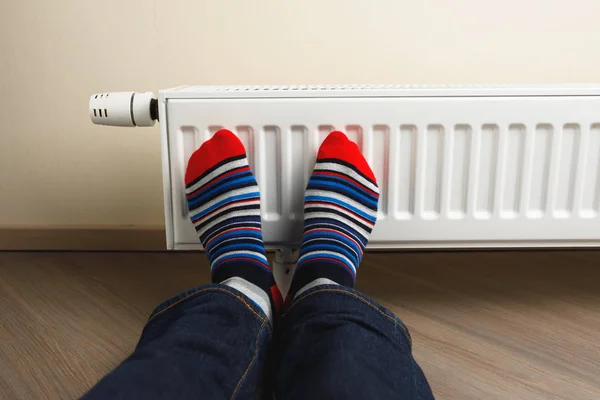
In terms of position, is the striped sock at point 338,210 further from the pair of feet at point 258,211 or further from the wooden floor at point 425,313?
the wooden floor at point 425,313

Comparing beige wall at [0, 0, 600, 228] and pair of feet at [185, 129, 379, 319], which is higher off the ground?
beige wall at [0, 0, 600, 228]

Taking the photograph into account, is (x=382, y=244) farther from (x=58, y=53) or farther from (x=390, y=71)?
(x=58, y=53)

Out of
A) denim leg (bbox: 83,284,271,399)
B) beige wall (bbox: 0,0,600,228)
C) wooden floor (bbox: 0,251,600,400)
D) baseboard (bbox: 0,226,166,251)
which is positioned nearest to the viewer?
denim leg (bbox: 83,284,271,399)

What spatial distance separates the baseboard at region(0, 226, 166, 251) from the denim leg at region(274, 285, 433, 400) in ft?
1.58

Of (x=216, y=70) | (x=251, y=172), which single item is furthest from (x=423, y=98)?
(x=216, y=70)

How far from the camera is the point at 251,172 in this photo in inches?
25.7

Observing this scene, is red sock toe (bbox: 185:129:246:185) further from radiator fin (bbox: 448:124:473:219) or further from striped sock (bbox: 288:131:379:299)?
radiator fin (bbox: 448:124:473:219)

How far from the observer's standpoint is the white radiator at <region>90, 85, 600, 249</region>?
62cm

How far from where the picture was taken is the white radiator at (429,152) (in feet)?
2.03

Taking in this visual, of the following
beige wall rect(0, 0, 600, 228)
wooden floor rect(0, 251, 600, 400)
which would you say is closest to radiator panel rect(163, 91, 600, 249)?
wooden floor rect(0, 251, 600, 400)

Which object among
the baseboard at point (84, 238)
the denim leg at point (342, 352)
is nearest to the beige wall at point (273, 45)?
the baseboard at point (84, 238)

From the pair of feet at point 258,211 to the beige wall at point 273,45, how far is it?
0.84 feet

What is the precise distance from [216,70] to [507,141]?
0.46 metres

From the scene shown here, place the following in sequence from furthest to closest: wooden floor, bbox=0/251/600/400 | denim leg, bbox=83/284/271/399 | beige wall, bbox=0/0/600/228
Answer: beige wall, bbox=0/0/600/228
wooden floor, bbox=0/251/600/400
denim leg, bbox=83/284/271/399
